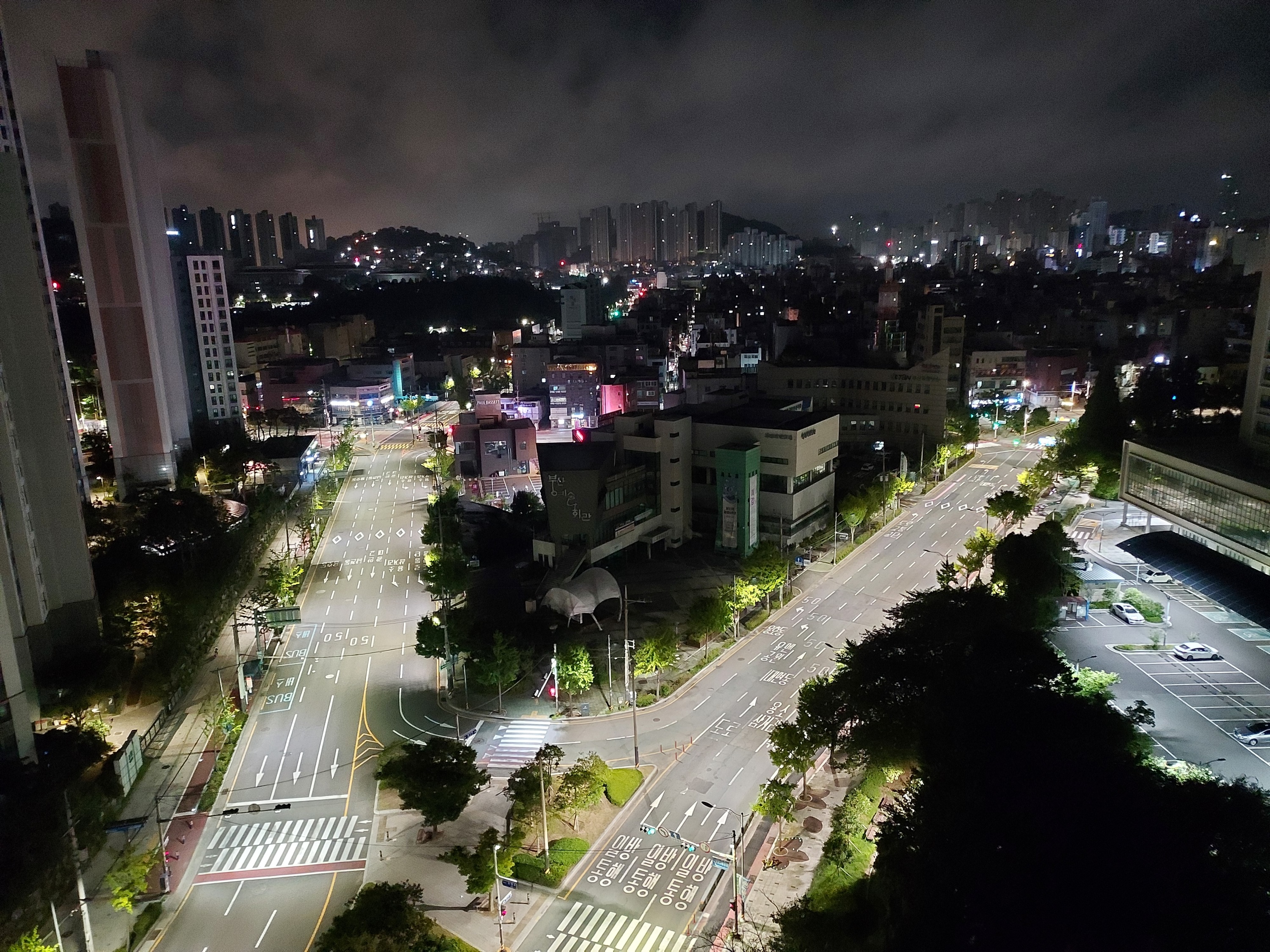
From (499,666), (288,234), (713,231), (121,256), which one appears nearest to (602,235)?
(713,231)

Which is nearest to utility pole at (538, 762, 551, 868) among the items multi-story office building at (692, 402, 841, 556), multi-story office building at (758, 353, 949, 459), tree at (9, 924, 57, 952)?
tree at (9, 924, 57, 952)

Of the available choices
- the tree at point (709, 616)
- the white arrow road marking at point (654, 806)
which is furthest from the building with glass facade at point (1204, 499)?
the white arrow road marking at point (654, 806)

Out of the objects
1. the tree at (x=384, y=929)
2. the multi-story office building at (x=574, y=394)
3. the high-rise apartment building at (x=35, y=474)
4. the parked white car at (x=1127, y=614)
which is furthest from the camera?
the multi-story office building at (x=574, y=394)

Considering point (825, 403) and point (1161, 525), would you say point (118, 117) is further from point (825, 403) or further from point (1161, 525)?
point (1161, 525)

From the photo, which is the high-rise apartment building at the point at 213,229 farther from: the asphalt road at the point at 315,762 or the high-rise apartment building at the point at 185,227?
the asphalt road at the point at 315,762

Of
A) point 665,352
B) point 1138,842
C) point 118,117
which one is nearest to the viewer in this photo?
point 1138,842

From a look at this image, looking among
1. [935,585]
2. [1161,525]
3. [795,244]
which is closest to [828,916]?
[935,585]
